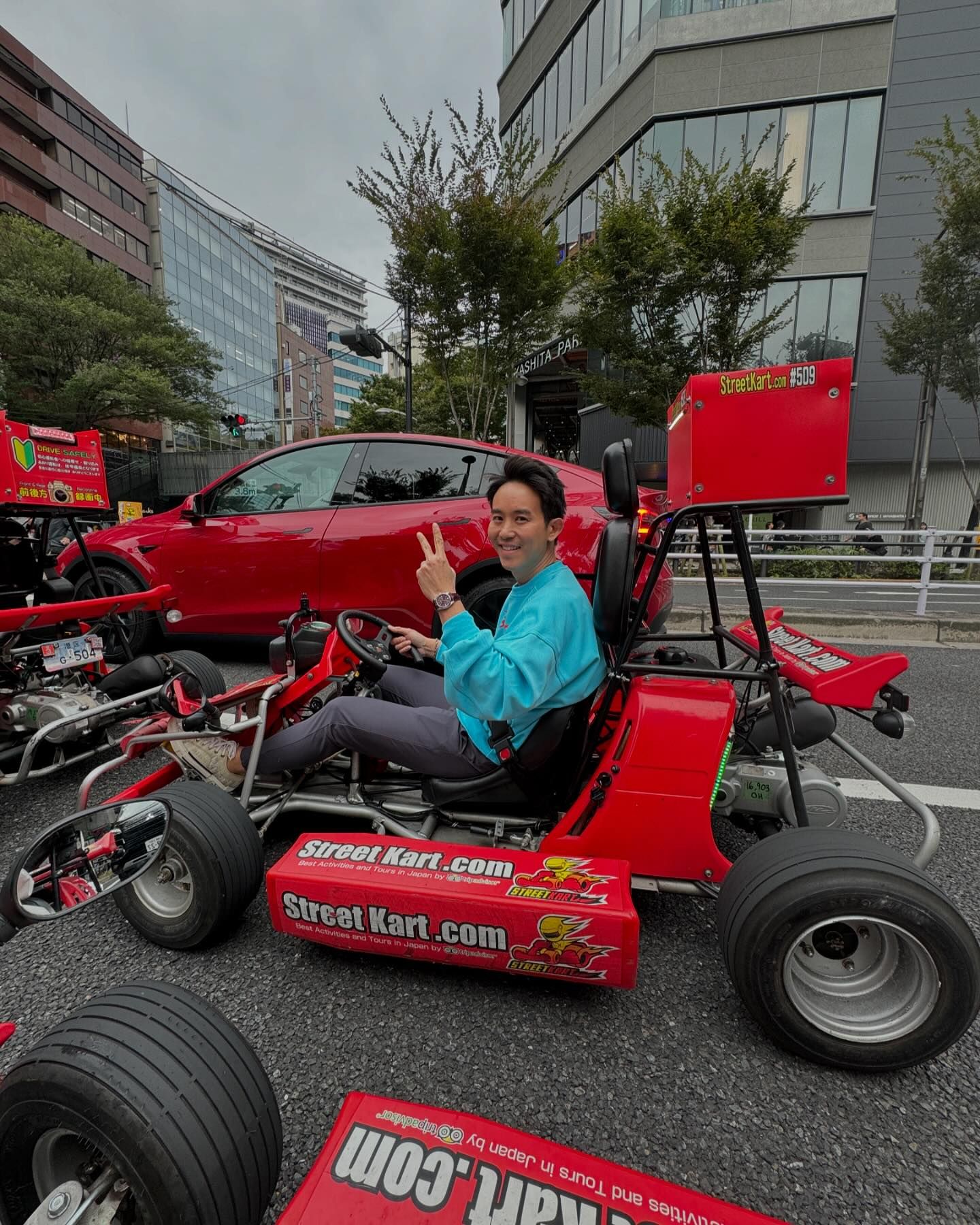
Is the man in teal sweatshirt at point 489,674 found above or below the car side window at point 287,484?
below

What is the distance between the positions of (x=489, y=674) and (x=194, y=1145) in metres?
1.05

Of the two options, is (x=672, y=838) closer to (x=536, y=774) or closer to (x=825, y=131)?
(x=536, y=774)

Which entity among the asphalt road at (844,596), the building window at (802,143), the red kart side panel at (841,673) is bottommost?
the asphalt road at (844,596)

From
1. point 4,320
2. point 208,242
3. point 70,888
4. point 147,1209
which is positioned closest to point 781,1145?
point 147,1209

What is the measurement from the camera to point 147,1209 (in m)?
0.89

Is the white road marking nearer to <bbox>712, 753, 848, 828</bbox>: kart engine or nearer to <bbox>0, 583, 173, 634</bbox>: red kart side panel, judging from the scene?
<bbox>712, 753, 848, 828</bbox>: kart engine

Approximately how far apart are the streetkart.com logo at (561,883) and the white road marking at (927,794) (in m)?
1.76

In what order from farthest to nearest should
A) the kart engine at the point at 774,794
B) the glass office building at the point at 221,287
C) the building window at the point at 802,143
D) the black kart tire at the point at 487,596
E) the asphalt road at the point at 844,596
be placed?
1. the glass office building at the point at 221,287
2. the building window at the point at 802,143
3. the asphalt road at the point at 844,596
4. the black kart tire at the point at 487,596
5. the kart engine at the point at 774,794

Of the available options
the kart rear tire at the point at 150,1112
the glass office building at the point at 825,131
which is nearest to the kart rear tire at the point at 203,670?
the kart rear tire at the point at 150,1112

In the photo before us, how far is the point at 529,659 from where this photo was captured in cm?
161

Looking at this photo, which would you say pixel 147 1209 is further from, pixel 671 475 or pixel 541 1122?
pixel 671 475

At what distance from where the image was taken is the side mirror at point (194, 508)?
448cm

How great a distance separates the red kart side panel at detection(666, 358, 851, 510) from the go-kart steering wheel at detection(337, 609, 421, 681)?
1.24 meters

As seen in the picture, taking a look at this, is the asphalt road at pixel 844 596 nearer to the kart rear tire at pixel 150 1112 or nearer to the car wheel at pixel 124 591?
the car wheel at pixel 124 591
